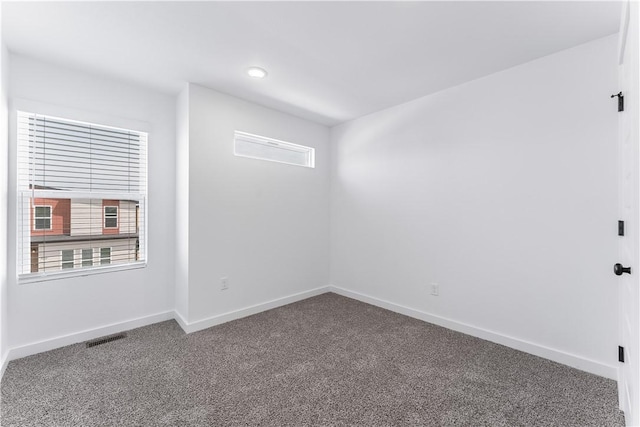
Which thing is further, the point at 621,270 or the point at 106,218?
the point at 106,218

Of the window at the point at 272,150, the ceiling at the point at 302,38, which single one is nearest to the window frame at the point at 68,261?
the ceiling at the point at 302,38

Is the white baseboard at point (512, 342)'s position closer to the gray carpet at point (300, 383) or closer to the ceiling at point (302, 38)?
the gray carpet at point (300, 383)

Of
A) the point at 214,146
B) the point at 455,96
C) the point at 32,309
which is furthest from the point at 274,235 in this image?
the point at 455,96

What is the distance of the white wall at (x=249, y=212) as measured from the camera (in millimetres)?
2883

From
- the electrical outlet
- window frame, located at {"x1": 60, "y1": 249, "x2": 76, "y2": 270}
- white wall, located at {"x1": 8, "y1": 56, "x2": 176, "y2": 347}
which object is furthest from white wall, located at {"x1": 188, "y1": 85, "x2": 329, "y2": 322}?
the electrical outlet

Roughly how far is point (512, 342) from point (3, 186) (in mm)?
4301

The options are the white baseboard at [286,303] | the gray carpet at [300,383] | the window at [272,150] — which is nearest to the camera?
the gray carpet at [300,383]

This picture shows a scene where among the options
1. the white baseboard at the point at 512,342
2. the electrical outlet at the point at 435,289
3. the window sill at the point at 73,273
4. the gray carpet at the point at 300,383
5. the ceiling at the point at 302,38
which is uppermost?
the ceiling at the point at 302,38

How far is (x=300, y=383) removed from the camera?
1968 mm

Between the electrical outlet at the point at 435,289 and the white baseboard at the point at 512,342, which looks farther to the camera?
the electrical outlet at the point at 435,289

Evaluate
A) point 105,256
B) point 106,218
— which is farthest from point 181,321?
point 106,218

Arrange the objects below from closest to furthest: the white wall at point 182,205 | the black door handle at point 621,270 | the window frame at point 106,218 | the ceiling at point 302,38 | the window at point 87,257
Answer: the black door handle at point 621,270
the ceiling at point 302,38
the window at point 87,257
the window frame at point 106,218
the white wall at point 182,205

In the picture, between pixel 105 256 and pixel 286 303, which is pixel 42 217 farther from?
pixel 286 303

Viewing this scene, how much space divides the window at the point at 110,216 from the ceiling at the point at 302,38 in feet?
4.12
